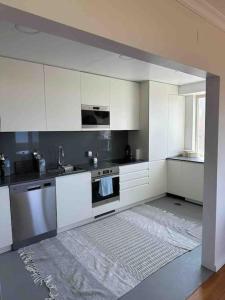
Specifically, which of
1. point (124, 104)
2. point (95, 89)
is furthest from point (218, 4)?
point (124, 104)

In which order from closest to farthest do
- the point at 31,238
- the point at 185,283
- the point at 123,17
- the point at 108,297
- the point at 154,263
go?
the point at 123,17, the point at 108,297, the point at 185,283, the point at 154,263, the point at 31,238

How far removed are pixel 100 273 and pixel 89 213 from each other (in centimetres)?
115

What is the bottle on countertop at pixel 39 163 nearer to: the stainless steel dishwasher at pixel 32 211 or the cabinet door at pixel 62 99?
the stainless steel dishwasher at pixel 32 211

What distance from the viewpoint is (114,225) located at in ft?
11.0

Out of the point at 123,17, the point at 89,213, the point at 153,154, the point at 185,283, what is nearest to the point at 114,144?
the point at 153,154

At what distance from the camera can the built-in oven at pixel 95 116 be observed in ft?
11.3

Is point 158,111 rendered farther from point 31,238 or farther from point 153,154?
point 31,238

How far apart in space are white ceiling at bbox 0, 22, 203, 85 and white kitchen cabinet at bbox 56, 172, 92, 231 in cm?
154

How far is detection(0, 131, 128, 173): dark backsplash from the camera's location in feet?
10.1

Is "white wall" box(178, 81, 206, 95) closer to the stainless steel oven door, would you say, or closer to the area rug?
the stainless steel oven door

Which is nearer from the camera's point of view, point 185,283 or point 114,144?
point 185,283

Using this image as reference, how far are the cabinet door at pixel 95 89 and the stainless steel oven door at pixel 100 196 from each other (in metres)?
1.25

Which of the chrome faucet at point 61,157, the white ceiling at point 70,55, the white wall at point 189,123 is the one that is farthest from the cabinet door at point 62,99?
the white wall at point 189,123

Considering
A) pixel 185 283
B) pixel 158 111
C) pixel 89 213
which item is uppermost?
pixel 158 111
